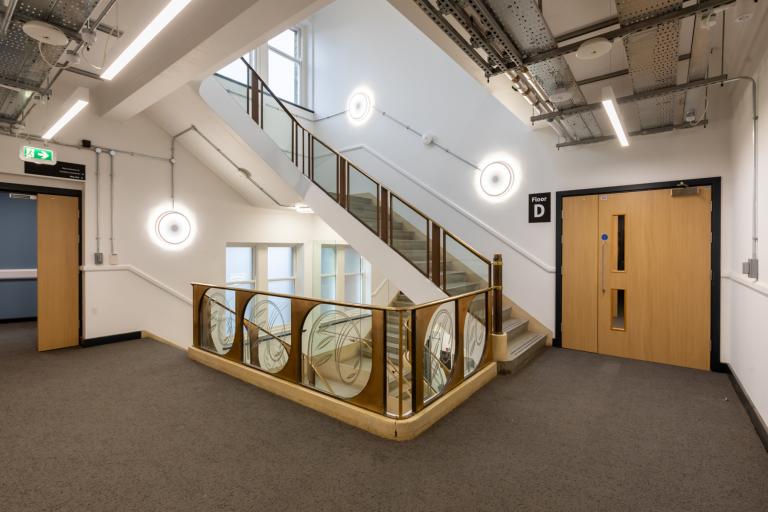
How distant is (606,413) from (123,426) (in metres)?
4.25

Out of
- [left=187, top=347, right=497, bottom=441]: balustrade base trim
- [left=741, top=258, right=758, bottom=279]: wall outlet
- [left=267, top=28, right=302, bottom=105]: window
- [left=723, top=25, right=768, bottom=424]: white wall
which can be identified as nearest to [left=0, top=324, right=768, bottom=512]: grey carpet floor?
[left=187, top=347, right=497, bottom=441]: balustrade base trim

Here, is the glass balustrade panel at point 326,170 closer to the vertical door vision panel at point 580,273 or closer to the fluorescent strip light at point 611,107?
the vertical door vision panel at point 580,273

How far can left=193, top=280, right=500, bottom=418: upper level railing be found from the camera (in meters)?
3.12

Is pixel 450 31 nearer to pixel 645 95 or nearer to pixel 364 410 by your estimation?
pixel 645 95

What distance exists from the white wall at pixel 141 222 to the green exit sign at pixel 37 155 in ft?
1.73

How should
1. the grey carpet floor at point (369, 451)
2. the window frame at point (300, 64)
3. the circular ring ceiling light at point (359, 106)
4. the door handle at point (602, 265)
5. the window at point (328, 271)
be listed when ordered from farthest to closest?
the window at point (328, 271), the window frame at point (300, 64), the circular ring ceiling light at point (359, 106), the door handle at point (602, 265), the grey carpet floor at point (369, 451)

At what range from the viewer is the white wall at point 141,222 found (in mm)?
5582

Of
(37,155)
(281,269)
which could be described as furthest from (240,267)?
(37,155)

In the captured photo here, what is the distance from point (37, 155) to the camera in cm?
477

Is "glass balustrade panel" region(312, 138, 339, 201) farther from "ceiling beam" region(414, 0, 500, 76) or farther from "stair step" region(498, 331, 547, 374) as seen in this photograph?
"stair step" region(498, 331, 547, 374)

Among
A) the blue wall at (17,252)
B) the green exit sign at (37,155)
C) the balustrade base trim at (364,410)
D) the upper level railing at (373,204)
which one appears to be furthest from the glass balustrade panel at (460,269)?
the blue wall at (17,252)

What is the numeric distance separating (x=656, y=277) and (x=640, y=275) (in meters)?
0.18

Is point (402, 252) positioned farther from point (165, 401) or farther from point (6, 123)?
point (6, 123)

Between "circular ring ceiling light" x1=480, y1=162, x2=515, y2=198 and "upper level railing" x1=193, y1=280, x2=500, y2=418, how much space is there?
92.0 inches
